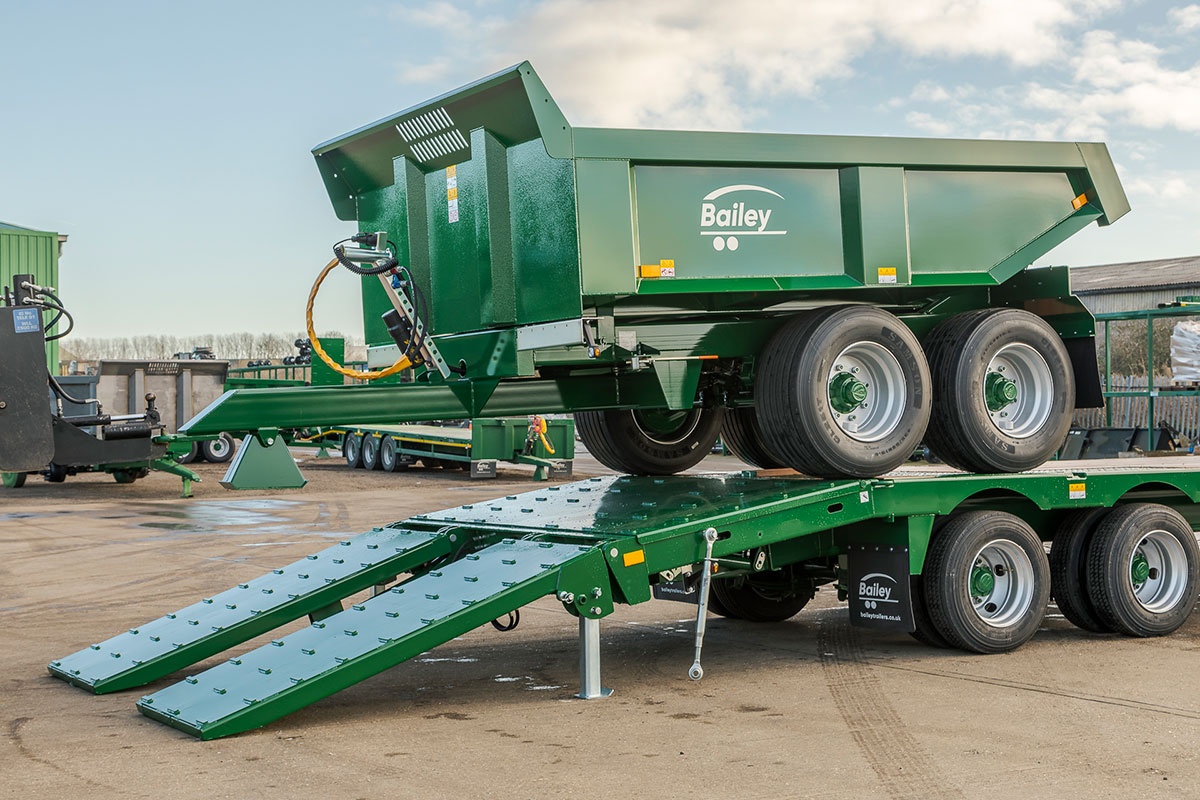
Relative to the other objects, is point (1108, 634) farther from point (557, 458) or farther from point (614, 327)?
point (557, 458)

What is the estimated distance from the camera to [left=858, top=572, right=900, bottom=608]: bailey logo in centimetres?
700

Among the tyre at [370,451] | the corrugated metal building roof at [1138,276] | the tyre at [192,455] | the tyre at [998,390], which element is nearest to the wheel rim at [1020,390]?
the tyre at [998,390]

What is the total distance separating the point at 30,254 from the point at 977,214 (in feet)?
86.0

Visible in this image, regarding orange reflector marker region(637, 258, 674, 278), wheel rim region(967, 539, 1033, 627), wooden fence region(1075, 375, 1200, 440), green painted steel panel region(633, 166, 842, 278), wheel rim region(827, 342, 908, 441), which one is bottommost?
wheel rim region(967, 539, 1033, 627)

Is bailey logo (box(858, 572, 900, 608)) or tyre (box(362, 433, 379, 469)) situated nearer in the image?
bailey logo (box(858, 572, 900, 608))

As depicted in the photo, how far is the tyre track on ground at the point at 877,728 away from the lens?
4711 mm

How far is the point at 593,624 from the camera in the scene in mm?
6004

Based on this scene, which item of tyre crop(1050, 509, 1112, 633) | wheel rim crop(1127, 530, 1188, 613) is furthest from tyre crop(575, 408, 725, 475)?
wheel rim crop(1127, 530, 1188, 613)

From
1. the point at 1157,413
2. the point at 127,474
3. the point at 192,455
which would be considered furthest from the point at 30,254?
the point at 1157,413

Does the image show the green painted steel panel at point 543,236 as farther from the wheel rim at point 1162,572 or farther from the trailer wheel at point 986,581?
the wheel rim at point 1162,572

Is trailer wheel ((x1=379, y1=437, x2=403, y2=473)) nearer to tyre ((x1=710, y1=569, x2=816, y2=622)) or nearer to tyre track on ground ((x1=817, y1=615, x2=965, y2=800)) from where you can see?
tyre ((x1=710, y1=569, x2=816, y2=622))

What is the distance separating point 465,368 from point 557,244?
3.58 ft

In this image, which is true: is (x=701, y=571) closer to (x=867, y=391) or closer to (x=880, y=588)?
(x=880, y=588)

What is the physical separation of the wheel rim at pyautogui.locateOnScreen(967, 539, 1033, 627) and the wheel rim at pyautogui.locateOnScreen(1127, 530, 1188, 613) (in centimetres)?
101
